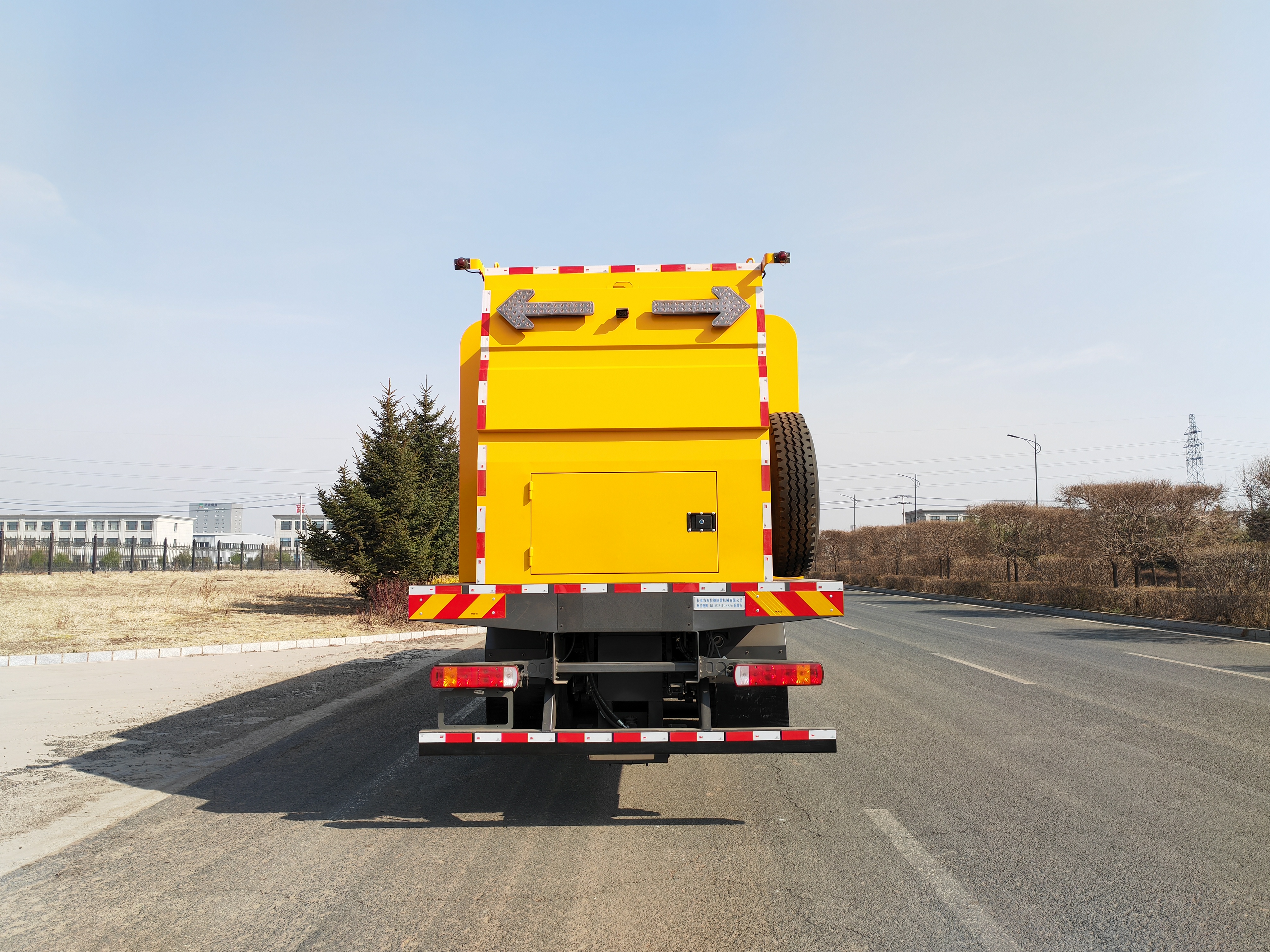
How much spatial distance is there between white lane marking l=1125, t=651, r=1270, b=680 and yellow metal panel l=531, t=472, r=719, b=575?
31.7 feet

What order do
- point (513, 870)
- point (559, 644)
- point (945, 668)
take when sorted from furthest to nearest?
point (945, 668), point (559, 644), point (513, 870)

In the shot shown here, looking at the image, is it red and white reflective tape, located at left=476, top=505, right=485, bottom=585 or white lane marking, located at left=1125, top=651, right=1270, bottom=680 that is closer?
red and white reflective tape, located at left=476, top=505, right=485, bottom=585

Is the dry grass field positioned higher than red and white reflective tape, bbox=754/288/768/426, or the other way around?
red and white reflective tape, bbox=754/288/768/426

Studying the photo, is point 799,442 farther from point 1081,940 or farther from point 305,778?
point 305,778

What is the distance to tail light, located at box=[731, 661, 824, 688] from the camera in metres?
4.56

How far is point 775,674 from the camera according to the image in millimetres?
4602

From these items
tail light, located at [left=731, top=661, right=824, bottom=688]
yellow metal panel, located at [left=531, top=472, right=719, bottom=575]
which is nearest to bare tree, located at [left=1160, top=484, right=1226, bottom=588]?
tail light, located at [left=731, top=661, right=824, bottom=688]

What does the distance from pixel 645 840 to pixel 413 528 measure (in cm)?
1700

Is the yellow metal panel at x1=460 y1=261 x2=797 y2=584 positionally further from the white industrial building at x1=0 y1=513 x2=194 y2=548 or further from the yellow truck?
the white industrial building at x1=0 y1=513 x2=194 y2=548

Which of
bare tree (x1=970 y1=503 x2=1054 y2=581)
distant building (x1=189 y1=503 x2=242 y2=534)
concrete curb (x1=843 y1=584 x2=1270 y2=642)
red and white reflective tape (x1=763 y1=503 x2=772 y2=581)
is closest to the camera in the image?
red and white reflective tape (x1=763 y1=503 x2=772 y2=581)

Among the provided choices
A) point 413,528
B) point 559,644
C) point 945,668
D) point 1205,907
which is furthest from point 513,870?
point 413,528

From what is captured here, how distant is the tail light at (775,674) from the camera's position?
4.56 metres

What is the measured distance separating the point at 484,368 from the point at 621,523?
1331 millimetres

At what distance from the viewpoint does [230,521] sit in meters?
197
